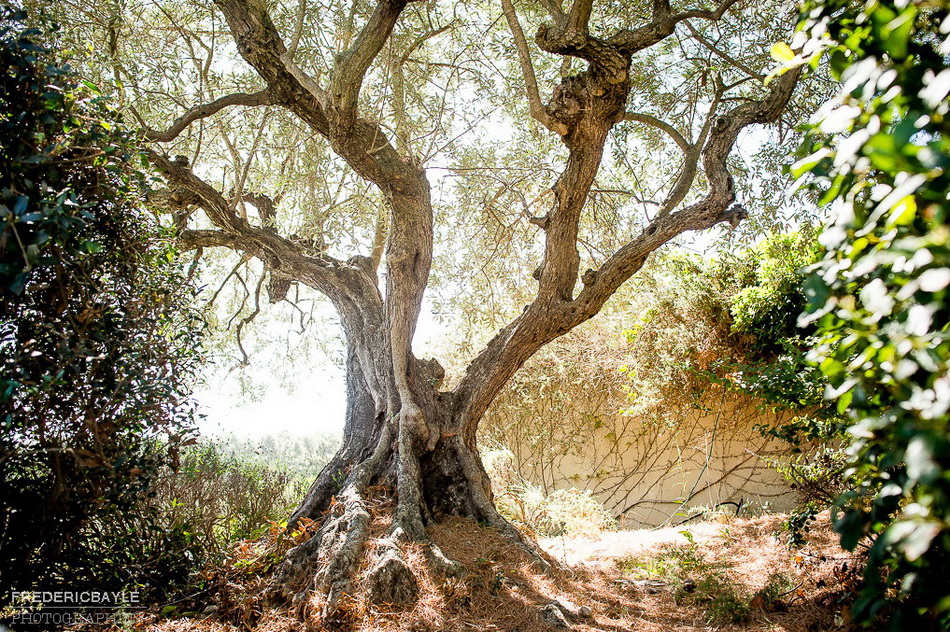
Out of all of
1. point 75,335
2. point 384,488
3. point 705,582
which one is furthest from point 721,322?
point 75,335

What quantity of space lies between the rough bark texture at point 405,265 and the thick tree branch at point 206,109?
0.6 inches

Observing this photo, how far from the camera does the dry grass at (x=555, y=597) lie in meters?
3.05

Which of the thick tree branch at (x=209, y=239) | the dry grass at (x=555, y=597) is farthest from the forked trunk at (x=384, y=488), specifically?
the thick tree branch at (x=209, y=239)

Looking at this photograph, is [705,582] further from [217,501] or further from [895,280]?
[217,501]

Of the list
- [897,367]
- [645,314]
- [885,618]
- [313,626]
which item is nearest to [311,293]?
[645,314]

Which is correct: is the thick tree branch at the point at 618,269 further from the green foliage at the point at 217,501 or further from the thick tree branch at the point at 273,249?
the green foliage at the point at 217,501

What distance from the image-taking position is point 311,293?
9.25 metres

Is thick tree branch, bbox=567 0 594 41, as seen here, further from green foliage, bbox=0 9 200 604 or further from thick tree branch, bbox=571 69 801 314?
green foliage, bbox=0 9 200 604

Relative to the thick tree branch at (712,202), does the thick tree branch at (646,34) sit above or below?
above

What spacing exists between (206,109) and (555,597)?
4.42 metres

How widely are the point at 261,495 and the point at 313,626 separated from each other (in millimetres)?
2197

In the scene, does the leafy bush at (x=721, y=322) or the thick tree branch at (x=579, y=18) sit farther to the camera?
the leafy bush at (x=721, y=322)

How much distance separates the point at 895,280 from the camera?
1117 mm

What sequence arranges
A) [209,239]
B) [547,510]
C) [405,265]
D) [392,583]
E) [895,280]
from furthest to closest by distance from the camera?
[547,510]
[209,239]
[405,265]
[392,583]
[895,280]
